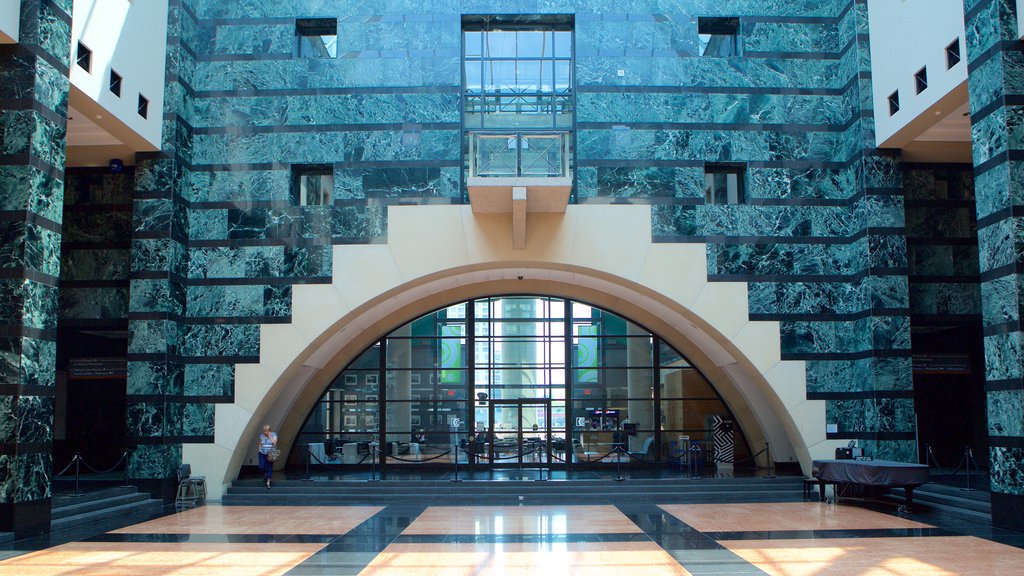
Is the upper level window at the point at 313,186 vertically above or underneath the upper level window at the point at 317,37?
underneath

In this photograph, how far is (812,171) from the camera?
63.2ft

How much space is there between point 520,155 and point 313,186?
17.3 feet

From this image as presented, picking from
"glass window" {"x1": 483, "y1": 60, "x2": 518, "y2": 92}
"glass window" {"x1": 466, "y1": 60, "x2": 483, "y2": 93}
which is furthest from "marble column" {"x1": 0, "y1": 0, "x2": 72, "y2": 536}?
"glass window" {"x1": 483, "y1": 60, "x2": 518, "y2": 92}

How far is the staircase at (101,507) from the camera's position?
14430mm

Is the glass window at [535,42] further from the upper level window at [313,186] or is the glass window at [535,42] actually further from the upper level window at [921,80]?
the upper level window at [921,80]

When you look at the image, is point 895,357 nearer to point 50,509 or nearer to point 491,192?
point 491,192

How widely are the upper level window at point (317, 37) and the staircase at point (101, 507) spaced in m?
10.2

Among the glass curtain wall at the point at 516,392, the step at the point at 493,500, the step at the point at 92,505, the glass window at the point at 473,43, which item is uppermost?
the glass window at the point at 473,43

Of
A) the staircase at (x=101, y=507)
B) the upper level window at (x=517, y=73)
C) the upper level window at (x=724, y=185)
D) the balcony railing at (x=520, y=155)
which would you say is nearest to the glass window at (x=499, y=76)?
the upper level window at (x=517, y=73)

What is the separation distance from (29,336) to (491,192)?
8.50 metres

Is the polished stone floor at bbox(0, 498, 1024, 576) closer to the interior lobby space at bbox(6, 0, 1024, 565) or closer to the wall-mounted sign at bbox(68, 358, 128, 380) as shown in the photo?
the interior lobby space at bbox(6, 0, 1024, 565)

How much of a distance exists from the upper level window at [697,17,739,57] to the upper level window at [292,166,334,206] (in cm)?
895

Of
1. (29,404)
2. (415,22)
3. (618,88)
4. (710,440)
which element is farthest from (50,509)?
(710,440)

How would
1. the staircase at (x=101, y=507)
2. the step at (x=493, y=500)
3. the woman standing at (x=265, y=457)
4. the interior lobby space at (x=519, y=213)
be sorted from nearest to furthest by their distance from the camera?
the staircase at (x=101, y=507), the step at (x=493, y=500), the interior lobby space at (x=519, y=213), the woman standing at (x=265, y=457)
